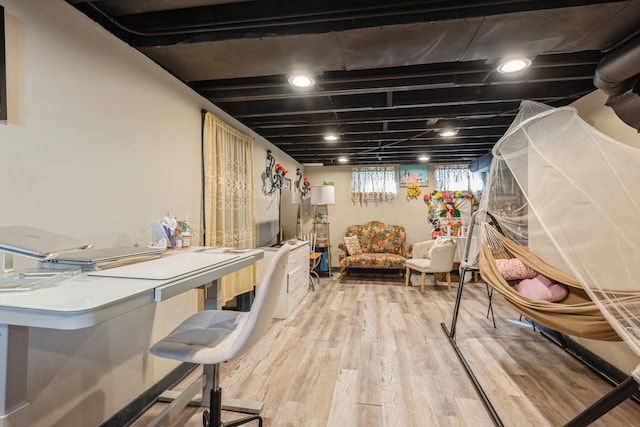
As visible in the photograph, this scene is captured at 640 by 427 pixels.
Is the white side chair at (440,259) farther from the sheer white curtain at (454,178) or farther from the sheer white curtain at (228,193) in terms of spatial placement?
the sheer white curtain at (228,193)

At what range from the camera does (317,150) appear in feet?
15.2

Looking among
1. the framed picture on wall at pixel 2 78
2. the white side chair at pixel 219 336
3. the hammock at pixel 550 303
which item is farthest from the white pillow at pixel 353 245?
the framed picture on wall at pixel 2 78

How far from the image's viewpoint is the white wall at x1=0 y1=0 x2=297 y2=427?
1203 mm

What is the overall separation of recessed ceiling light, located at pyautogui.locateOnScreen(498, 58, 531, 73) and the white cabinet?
8.45 feet

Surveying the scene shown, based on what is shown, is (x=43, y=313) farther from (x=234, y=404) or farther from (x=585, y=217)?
(x=585, y=217)

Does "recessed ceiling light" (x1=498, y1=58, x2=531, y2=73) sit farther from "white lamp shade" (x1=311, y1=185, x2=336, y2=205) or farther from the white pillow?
the white pillow

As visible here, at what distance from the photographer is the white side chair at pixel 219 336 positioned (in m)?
1.11

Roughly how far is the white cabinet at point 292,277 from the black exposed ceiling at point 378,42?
70.1 inches

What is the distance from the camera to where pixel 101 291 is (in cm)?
85

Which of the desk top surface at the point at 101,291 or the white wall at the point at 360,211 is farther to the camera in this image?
the white wall at the point at 360,211

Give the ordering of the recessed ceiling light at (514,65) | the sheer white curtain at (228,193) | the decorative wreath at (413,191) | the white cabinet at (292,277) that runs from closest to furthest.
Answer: the recessed ceiling light at (514,65)
the sheer white curtain at (228,193)
the white cabinet at (292,277)
the decorative wreath at (413,191)

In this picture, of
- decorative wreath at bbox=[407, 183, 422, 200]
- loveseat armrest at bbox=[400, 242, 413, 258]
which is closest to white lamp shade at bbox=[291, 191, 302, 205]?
loveseat armrest at bbox=[400, 242, 413, 258]

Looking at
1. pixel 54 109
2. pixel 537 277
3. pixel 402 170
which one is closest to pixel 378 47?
pixel 54 109

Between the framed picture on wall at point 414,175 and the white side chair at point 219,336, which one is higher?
the framed picture on wall at point 414,175
